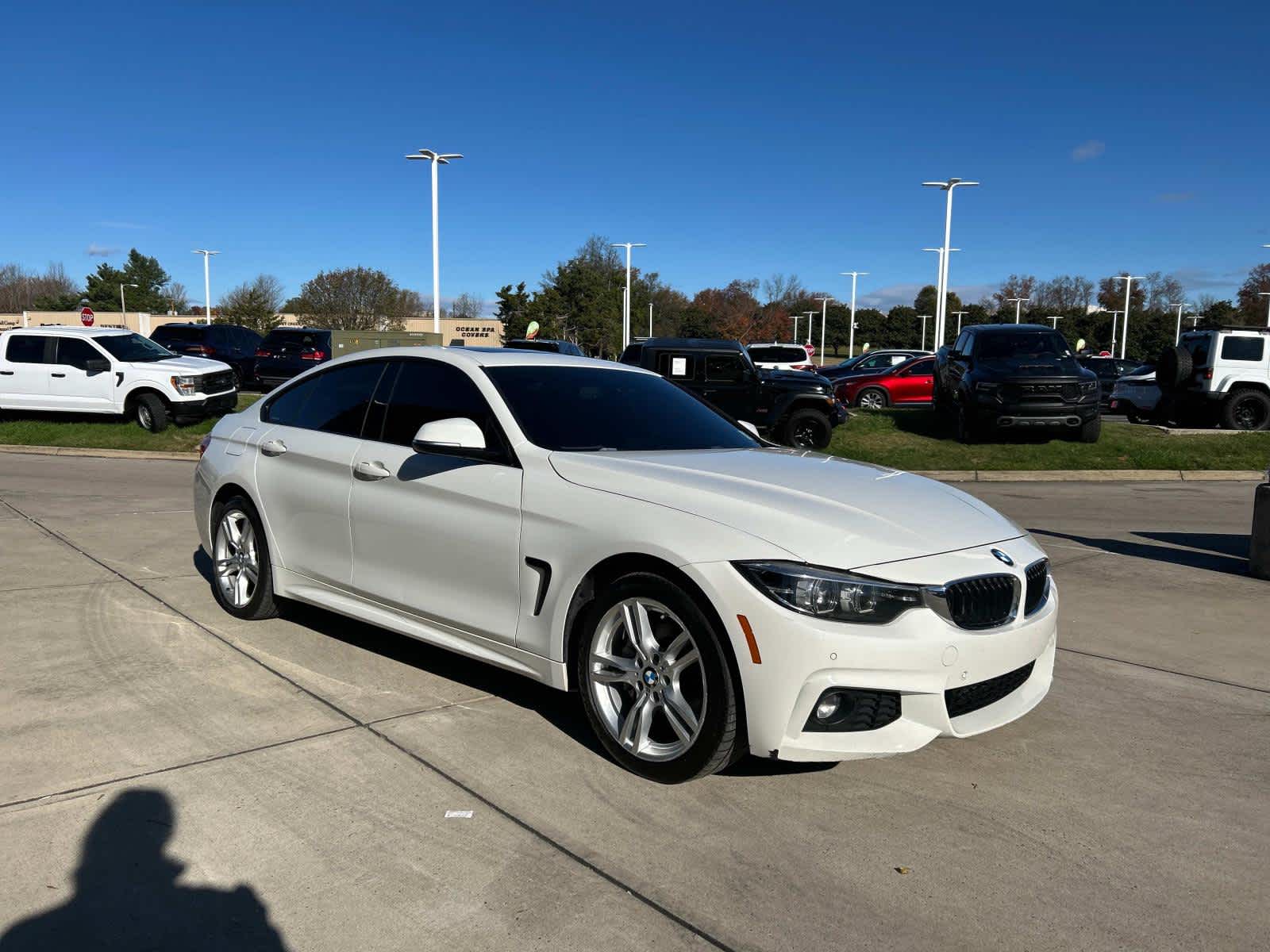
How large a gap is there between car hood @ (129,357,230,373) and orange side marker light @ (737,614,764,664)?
A: 15557 millimetres

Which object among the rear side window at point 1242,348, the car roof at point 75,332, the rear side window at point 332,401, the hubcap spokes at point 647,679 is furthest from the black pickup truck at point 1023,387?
the car roof at point 75,332

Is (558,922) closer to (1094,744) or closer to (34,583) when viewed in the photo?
(1094,744)

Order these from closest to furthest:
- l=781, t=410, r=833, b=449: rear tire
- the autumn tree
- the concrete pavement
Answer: the concrete pavement, l=781, t=410, r=833, b=449: rear tire, the autumn tree

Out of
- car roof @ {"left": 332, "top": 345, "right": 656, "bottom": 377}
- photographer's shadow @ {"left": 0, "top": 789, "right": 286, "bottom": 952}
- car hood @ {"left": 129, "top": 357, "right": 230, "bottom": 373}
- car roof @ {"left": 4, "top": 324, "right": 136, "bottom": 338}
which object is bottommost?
photographer's shadow @ {"left": 0, "top": 789, "right": 286, "bottom": 952}

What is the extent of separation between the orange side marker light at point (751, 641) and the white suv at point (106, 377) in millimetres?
15461

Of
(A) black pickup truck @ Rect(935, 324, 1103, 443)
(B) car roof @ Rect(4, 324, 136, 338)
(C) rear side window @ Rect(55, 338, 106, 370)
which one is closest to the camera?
(A) black pickup truck @ Rect(935, 324, 1103, 443)

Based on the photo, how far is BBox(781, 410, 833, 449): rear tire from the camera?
1548cm

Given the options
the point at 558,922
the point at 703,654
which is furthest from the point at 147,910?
the point at 703,654

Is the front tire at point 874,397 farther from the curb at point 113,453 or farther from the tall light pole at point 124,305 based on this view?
the tall light pole at point 124,305

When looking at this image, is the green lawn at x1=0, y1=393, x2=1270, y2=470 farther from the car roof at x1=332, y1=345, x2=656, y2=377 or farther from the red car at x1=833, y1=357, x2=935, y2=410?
the car roof at x1=332, y1=345, x2=656, y2=377

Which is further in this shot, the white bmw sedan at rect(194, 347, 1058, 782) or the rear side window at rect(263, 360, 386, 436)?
the rear side window at rect(263, 360, 386, 436)

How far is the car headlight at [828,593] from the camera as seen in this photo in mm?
3439

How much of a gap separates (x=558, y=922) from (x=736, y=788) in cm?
110

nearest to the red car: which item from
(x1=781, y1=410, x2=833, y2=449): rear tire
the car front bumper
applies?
(x1=781, y1=410, x2=833, y2=449): rear tire
